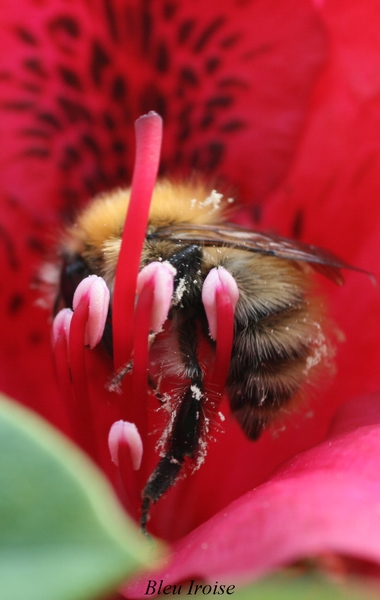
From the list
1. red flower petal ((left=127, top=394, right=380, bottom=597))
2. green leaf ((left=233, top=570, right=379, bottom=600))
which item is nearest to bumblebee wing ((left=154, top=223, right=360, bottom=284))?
red flower petal ((left=127, top=394, right=380, bottom=597))

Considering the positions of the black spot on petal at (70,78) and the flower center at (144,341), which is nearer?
the flower center at (144,341)

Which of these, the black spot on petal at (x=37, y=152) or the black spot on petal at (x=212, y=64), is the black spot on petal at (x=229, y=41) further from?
the black spot on petal at (x=37, y=152)

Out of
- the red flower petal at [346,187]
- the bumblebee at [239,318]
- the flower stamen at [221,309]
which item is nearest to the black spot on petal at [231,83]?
the red flower petal at [346,187]

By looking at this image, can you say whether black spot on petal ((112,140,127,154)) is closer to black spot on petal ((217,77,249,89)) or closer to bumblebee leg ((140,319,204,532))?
black spot on petal ((217,77,249,89))

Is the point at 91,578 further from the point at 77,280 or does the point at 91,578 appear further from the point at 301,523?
the point at 77,280

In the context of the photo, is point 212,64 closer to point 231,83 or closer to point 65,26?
point 231,83

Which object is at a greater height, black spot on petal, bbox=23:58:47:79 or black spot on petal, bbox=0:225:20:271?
black spot on petal, bbox=23:58:47:79
